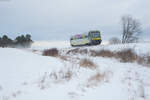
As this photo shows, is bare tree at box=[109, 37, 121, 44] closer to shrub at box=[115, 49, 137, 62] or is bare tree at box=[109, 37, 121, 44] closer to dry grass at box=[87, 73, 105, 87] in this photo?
shrub at box=[115, 49, 137, 62]

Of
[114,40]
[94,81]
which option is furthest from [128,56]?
[114,40]

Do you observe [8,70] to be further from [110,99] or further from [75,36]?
[75,36]

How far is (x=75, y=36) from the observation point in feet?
71.1

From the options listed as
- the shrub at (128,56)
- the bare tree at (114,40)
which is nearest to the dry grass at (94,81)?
the shrub at (128,56)

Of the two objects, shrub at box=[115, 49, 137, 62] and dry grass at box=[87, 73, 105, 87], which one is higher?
shrub at box=[115, 49, 137, 62]

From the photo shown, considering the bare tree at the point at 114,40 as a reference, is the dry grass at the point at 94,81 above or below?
below

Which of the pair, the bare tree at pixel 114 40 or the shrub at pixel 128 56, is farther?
the bare tree at pixel 114 40

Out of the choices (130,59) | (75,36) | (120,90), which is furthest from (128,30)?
(120,90)

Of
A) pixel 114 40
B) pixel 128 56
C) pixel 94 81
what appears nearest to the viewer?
pixel 94 81

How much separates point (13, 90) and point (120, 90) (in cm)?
241

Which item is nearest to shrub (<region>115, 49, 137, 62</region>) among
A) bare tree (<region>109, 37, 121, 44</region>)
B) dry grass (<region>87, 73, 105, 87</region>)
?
dry grass (<region>87, 73, 105, 87</region>)

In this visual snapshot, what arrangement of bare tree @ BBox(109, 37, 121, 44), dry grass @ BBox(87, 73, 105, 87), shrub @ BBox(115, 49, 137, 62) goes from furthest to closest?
1. bare tree @ BBox(109, 37, 121, 44)
2. shrub @ BBox(115, 49, 137, 62)
3. dry grass @ BBox(87, 73, 105, 87)

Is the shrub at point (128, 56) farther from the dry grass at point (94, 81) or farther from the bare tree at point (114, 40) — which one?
the bare tree at point (114, 40)

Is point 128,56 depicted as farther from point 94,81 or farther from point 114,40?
point 114,40
